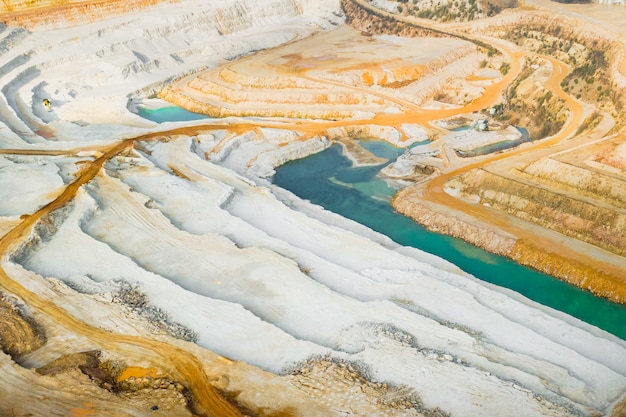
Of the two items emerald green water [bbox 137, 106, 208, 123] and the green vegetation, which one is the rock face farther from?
the green vegetation

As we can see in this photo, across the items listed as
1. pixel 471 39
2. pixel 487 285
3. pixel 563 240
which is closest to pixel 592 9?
pixel 471 39

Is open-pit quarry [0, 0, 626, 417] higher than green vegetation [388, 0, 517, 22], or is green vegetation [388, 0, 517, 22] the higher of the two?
green vegetation [388, 0, 517, 22]

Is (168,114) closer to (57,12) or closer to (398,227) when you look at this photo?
(57,12)

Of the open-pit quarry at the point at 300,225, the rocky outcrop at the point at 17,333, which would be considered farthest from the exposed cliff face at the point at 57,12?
the rocky outcrop at the point at 17,333

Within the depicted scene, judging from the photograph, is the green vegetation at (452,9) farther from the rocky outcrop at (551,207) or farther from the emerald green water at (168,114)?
the rocky outcrop at (551,207)

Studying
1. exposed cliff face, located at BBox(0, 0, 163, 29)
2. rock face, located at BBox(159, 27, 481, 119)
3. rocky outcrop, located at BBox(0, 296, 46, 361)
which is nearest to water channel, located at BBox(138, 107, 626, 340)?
rock face, located at BBox(159, 27, 481, 119)

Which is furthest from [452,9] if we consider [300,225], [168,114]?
A: [300,225]

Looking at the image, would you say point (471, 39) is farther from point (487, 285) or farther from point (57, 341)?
point (57, 341)
